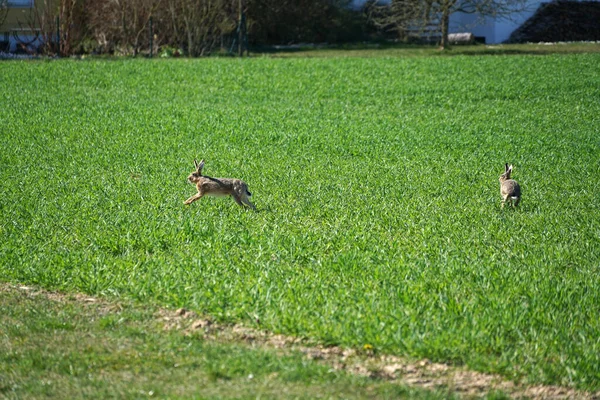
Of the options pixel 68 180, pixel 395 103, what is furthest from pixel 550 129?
pixel 68 180

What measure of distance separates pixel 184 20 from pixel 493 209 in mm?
27556

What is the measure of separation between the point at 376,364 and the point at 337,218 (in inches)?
179

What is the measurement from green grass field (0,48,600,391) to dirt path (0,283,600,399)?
0.11 metres

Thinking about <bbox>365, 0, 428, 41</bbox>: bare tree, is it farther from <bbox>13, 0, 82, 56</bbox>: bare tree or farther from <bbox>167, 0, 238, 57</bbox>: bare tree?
<bbox>13, 0, 82, 56</bbox>: bare tree

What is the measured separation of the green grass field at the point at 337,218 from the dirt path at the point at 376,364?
0.37 ft

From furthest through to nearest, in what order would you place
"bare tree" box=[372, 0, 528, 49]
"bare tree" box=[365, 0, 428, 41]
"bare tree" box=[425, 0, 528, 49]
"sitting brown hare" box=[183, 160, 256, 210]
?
"bare tree" box=[365, 0, 428, 41] < "bare tree" box=[372, 0, 528, 49] < "bare tree" box=[425, 0, 528, 49] < "sitting brown hare" box=[183, 160, 256, 210]

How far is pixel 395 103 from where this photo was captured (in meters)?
24.4

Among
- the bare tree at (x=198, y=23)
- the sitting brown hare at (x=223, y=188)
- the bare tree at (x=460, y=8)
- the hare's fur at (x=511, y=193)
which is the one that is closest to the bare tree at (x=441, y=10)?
the bare tree at (x=460, y=8)

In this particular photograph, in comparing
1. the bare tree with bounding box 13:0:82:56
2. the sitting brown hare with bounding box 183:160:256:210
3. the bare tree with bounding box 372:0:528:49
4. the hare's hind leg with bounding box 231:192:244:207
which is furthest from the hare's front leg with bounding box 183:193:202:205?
the bare tree with bounding box 372:0:528:49

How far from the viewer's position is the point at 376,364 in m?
6.10

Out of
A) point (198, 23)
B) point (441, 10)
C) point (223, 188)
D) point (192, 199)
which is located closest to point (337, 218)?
point (223, 188)

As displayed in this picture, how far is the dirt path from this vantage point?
5715 mm

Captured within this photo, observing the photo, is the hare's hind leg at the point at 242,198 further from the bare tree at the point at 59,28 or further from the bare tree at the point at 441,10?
the bare tree at the point at 441,10

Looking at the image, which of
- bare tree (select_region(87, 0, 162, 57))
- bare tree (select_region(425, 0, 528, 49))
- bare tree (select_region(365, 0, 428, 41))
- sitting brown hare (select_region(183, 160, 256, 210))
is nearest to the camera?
sitting brown hare (select_region(183, 160, 256, 210))
